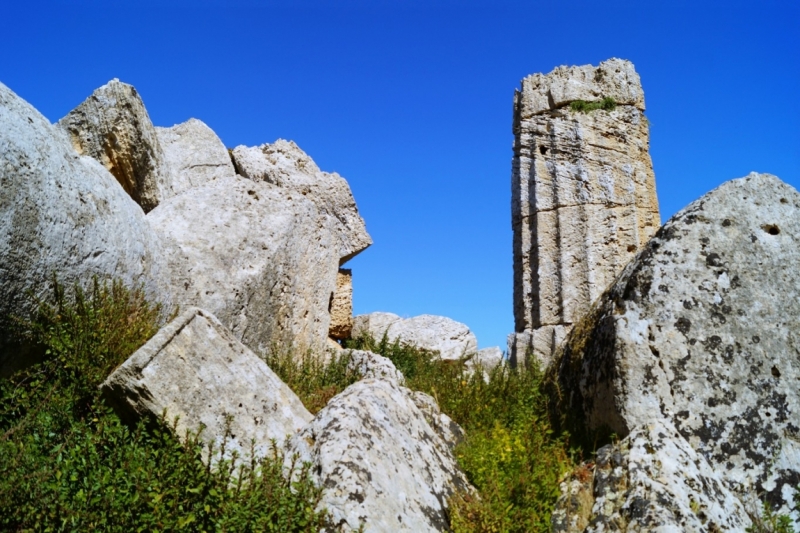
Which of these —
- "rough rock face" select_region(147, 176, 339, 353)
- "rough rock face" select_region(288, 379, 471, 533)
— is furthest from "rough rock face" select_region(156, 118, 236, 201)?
"rough rock face" select_region(288, 379, 471, 533)

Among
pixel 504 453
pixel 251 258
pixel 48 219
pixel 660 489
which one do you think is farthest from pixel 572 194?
pixel 660 489

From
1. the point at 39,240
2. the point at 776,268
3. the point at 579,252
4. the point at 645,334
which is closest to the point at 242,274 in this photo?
the point at 39,240

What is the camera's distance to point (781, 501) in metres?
4.26

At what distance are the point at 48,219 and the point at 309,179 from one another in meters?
6.10

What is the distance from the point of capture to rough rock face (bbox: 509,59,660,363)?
1203cm

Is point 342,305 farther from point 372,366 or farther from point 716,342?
point 716,342

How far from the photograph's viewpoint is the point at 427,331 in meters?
12.6

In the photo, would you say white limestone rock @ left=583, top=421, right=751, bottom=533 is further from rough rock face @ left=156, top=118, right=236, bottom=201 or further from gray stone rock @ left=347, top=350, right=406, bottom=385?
rough rock face @ left=156, top=118, right=236, bottom=201

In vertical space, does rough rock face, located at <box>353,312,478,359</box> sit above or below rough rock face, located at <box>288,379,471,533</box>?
above

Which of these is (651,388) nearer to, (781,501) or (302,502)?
(781,501)

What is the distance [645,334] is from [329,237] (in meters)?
4.85

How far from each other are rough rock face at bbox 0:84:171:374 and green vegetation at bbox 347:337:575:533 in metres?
2.80

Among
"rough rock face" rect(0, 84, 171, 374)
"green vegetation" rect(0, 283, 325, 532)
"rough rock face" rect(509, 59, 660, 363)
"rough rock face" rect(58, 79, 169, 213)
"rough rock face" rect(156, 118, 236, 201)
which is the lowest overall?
"green vegetation" rect(0, 283, 325, 532)

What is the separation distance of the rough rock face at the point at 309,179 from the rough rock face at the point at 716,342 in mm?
6424
